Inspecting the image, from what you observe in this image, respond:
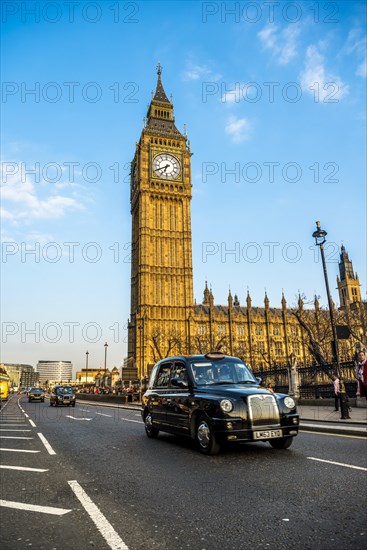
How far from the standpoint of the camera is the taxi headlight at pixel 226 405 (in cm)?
671

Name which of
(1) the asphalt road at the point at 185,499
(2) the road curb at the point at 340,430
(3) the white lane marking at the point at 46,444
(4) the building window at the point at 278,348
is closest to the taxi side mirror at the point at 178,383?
(1) the asphalt road at the point at 185,499

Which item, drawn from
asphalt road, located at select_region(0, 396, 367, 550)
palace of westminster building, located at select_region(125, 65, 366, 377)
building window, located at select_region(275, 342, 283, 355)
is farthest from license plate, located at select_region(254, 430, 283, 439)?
building window, located at select_region(275, 342, 283, 355)

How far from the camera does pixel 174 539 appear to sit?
3.14 m

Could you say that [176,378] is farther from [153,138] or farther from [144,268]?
[153,138]

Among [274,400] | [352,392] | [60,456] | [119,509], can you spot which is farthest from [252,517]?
[352,392]

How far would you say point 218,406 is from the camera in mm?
6801

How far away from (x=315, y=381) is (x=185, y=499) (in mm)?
20484

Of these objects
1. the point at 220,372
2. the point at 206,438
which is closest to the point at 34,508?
the point at 206,438

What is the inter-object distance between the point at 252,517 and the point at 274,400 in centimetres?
360

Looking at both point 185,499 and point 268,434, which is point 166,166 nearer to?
point 268,434

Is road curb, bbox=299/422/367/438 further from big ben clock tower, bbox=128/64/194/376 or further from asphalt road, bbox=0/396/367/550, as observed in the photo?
big ben clock tower, bbox=128/64/194/376

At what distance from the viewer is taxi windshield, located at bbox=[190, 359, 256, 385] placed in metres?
8.08

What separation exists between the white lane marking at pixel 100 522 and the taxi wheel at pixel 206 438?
2.66 metres

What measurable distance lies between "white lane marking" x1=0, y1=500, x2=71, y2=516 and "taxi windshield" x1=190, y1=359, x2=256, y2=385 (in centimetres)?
432
